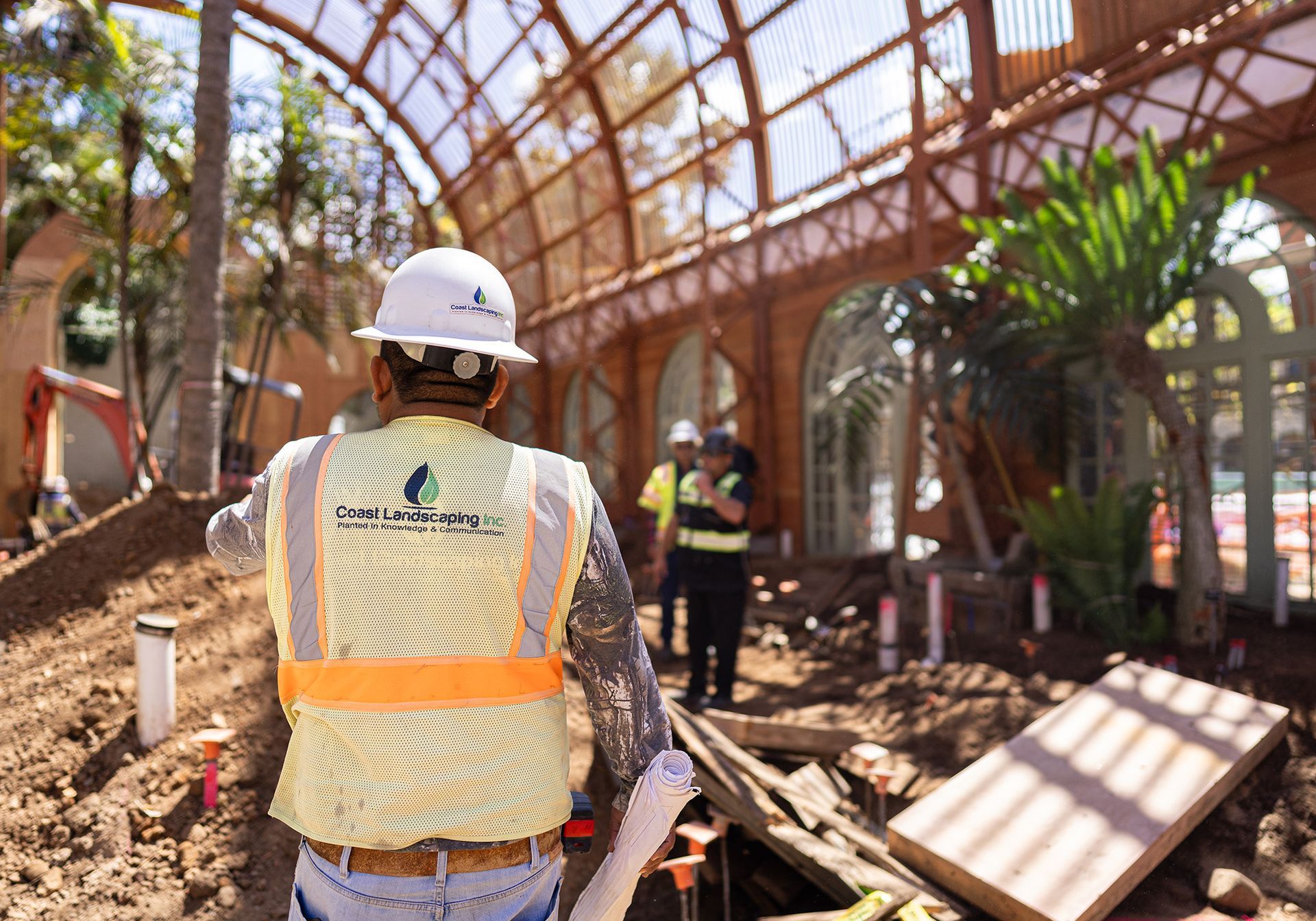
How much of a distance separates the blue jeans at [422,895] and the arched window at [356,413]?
83.8ft

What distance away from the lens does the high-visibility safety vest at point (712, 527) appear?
561 cm

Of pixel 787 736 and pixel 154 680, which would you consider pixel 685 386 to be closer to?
pixel 787 736

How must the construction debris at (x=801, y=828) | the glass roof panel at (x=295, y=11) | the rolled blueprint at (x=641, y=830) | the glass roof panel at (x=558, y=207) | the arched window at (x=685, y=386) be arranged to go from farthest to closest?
the glass roof panel at (x=295, y=11) < the glass roof panel at (x=558, y=207) < the arched window at (x=685, y=386) < the construction debris at (x=801, y=828) < the rolled blueprint at (x=641, y=830)

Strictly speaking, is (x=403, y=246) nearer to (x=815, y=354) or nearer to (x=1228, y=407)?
(x=815, y=354)

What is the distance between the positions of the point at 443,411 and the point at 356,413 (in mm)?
29020

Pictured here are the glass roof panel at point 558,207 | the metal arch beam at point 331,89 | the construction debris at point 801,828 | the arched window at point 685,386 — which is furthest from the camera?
the glass roof panel at point 558,207

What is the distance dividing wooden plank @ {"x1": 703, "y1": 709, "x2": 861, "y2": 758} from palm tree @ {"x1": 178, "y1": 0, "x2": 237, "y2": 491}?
4.19m

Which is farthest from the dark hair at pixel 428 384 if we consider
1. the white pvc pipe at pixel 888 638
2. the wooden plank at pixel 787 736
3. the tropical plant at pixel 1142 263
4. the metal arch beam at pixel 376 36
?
the metal arch beam at pixel 376 36

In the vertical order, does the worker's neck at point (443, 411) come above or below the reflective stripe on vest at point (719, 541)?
above

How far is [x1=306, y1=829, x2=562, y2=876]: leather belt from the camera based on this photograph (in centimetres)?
142

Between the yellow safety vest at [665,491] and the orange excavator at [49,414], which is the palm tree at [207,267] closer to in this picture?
the yellow safety vest at [665,491]

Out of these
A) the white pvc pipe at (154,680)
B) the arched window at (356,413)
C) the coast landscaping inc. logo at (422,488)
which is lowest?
the white pvc pipe at (154,680)

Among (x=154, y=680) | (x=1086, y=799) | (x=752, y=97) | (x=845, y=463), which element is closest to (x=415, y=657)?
(x=154, y=680)

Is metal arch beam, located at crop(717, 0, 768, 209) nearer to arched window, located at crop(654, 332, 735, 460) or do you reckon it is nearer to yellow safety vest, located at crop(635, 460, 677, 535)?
arched window, located at crop(654, 332, 735, 460)
